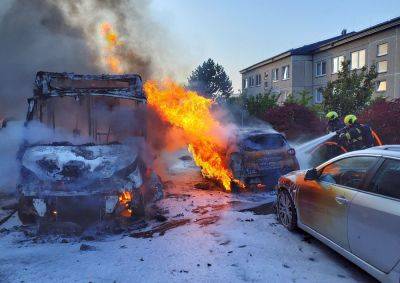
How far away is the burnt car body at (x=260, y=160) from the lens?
31.3 feet

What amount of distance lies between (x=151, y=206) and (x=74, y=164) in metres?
2.17

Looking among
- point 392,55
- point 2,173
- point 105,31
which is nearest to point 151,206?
point 2,173

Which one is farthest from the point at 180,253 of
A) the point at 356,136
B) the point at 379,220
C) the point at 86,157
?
the point at 356,136

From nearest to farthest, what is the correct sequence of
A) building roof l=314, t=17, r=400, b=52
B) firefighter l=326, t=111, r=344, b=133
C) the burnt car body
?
1. the burnt car body
2. firefighter l=326, t=111, r=344, b=133
3. building roof l=314, t=17, r=400, b=52

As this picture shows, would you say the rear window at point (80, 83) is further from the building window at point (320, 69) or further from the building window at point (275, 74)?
the building window at point (275, 74)

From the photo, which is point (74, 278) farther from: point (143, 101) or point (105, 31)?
point (105, 31)

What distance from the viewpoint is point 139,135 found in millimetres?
8047

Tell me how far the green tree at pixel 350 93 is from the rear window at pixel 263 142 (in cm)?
630

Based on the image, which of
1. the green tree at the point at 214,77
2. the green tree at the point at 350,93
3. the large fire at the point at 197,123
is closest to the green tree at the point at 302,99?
the green tree at the point at 350,93

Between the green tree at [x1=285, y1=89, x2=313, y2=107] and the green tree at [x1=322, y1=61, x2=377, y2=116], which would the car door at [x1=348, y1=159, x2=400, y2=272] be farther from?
the green tree at [x1=285, y1=89, x2=313, y2=107]

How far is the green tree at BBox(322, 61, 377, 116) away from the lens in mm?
15234

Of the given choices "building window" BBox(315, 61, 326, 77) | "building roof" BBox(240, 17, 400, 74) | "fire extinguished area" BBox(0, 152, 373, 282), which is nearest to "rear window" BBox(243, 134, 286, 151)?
"fire extinguished area" BBox(0, 152, 373, 282)

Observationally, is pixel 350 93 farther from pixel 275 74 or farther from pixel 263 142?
pixel 275 74

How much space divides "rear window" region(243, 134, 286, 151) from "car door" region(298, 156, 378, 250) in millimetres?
Result: 3925
